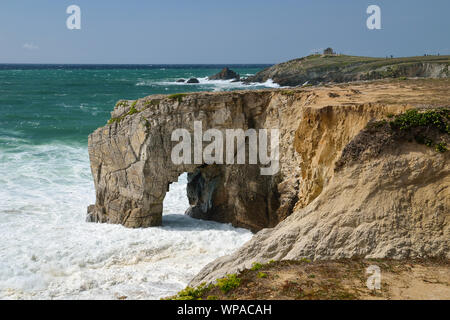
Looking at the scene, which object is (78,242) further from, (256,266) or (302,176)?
(256,266)

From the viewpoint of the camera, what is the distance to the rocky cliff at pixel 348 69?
56500mm

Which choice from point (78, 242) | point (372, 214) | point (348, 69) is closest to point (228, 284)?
point (372, 214)

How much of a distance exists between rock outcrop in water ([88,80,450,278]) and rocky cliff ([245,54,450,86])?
39.6 m

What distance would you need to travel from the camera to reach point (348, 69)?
72000mm

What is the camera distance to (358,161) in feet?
40.4

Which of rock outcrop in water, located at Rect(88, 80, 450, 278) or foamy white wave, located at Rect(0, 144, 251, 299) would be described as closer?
rock outcrop in water, located at Rect(88, 80, 450, 278)

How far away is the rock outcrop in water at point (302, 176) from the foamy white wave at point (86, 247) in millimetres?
1476

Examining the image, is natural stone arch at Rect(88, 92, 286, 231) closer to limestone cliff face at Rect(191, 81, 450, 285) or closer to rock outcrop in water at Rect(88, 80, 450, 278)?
rock outcrop in water at Rect(88, 80, 450, 278)

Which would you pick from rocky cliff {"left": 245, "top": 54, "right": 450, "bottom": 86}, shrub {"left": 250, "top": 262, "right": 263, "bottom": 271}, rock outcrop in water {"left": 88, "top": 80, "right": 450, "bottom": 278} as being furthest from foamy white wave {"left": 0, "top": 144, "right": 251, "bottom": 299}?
rocky cliff {"left": 245, "top": 54, "right": 450, "bottom": 86}

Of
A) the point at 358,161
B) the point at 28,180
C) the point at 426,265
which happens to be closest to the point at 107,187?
the point at 28,180

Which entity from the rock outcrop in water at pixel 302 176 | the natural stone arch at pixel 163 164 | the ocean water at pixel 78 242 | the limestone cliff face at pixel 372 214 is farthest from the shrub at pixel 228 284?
the natural stone arch at pixel 163 164

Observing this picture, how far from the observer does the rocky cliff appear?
185 feet

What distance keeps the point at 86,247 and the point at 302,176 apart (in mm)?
9571

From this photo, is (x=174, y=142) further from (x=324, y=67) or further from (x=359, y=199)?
Answer: (x=324, y=67)
